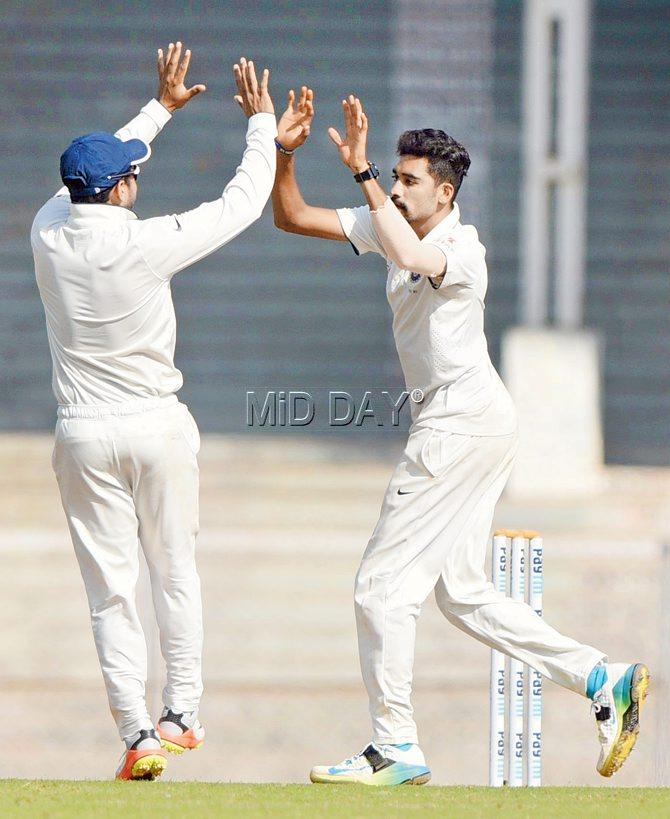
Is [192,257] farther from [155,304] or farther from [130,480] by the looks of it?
[130,480]

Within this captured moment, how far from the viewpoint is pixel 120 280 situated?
388 centimetres

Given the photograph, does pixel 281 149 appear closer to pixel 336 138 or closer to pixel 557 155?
pixel 336 138

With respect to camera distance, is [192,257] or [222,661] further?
[222,661]

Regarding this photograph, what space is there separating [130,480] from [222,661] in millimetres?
3481

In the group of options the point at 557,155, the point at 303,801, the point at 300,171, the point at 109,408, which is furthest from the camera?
the point at 300,171

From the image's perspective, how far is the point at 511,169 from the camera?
1099cm

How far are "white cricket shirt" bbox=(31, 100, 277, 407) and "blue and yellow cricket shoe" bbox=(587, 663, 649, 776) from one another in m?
1.45

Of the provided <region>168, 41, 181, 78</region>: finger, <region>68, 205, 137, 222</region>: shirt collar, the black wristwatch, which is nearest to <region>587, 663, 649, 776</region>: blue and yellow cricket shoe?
the black wristwatch

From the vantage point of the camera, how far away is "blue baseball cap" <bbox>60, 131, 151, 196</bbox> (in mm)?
3850

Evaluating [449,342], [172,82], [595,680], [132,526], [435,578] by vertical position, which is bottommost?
[595,680]

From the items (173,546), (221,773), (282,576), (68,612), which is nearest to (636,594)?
(282,576)

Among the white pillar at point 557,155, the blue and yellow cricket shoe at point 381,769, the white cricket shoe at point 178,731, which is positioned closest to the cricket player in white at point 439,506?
the blue and yellow cricket shoe at point 381,769

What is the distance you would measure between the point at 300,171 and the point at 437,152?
6953 mm

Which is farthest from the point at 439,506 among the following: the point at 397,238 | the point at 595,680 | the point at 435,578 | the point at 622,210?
the point at 622,210
